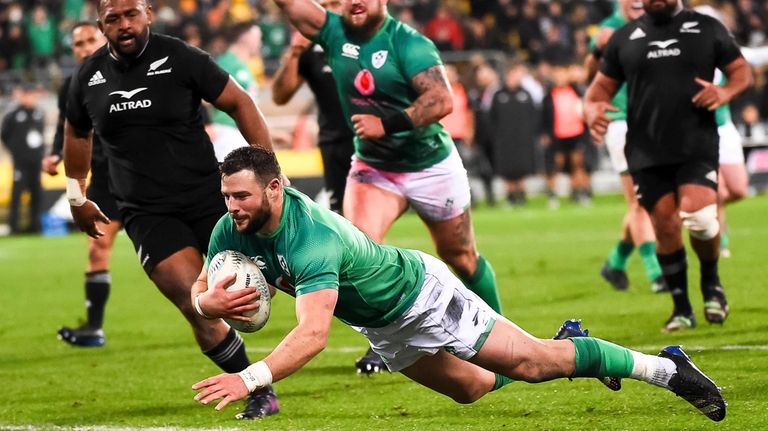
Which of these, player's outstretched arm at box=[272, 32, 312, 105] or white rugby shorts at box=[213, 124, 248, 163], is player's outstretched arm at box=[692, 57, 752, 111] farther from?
white rugby shorts at box=[213, 124, 248, 163]

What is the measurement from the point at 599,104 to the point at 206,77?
313cm

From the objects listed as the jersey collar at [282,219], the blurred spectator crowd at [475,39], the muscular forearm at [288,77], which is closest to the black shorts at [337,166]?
the muscular forearm at [288,77]

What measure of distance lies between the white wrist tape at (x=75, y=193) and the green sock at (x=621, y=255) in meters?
5.49

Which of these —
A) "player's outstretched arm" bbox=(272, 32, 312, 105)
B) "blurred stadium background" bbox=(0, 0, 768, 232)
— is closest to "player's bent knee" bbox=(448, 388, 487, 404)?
"player's outstretched arm" bbox=(272, 32, 312, 105)

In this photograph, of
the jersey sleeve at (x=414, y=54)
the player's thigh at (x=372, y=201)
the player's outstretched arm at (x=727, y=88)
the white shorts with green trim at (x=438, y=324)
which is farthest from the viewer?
the player's outstretched arm at (x=727, y=88)

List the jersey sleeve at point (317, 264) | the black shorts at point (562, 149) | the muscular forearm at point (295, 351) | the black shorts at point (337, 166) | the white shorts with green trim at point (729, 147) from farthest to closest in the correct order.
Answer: the black shorts at point (562, 149)
the white shorts with green trim at point (729, 147)
the black shorts at point (337, 166)
the jersey sleeve at point (317, 264)
the muscular forearm at point (295, 351)

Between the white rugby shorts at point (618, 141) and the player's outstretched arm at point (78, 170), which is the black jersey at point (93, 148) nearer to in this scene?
the player's outstretched arm at point (78, 170)

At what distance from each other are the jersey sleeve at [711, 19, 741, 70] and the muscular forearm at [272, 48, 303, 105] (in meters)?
2.83

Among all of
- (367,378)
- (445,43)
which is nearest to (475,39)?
(445,43)

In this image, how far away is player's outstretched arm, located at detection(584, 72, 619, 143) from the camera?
914 cm

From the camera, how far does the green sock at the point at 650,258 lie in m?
11.3

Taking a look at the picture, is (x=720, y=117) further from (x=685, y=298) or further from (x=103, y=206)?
(x=103, y=206)

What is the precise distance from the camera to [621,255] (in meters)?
12.0

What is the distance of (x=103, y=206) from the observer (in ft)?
32.6
